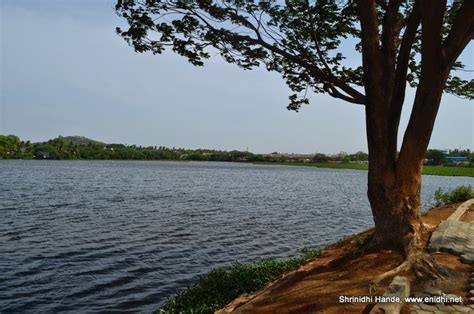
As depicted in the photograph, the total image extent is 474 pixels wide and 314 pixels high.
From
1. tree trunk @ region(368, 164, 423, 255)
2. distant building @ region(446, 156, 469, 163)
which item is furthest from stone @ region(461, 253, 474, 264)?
distant building @ region(446, 156, 469, 163)

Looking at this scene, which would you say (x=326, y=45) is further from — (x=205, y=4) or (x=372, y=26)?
(x=205, y=4)

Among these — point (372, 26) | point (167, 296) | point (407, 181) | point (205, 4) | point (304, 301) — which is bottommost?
point (167, 296)

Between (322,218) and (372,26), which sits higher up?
(372,26)

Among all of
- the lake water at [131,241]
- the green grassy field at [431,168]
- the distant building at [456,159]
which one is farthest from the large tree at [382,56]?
the distant building at [456,159]

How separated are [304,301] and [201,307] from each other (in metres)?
2.71

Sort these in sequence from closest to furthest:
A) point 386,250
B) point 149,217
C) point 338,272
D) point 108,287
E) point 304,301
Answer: point 304,301 → point 338,272 → point 386,250 → point 108,287 → point 149,217

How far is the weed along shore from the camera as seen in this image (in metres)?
5.96

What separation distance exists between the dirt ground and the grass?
629 mm

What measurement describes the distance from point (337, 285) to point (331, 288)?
154mm

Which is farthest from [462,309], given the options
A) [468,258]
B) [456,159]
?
[456,159]

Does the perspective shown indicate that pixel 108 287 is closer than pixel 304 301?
No

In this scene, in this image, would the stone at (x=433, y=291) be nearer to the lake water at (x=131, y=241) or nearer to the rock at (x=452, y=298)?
the rock at (x=452, y=298)

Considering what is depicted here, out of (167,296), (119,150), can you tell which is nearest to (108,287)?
(167,296)

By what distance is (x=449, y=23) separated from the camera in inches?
449
